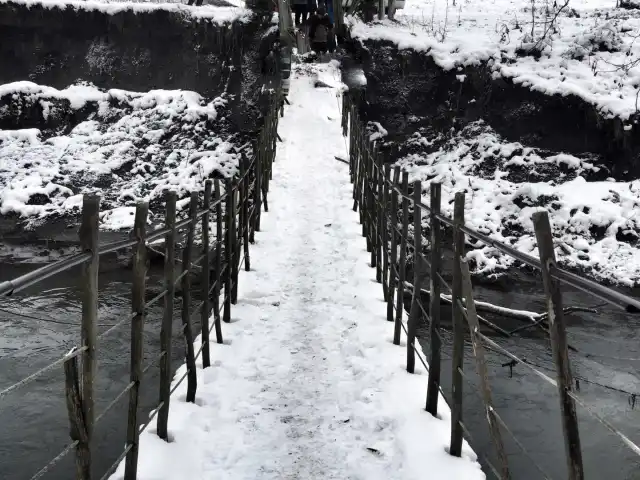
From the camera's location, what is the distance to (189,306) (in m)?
3.66

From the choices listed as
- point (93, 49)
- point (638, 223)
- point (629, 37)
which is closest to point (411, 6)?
point (629, 37)

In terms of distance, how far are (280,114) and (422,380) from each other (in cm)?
1179

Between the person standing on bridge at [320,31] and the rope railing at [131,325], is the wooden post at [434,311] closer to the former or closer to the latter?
the rope railing at [131,325]

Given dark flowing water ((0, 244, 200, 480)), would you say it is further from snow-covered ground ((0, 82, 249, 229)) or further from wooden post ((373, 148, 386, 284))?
snow-covered ground ((0, 82, 249, 229))

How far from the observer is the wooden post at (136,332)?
2.63 meters

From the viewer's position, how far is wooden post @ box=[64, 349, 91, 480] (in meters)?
1.95

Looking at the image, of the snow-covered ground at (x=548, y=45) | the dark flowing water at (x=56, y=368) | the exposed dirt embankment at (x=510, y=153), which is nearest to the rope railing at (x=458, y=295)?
the dark flowing water at (x=56, y=368)

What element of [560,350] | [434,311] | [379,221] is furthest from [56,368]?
[560,350]

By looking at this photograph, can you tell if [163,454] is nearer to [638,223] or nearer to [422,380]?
[422,380]

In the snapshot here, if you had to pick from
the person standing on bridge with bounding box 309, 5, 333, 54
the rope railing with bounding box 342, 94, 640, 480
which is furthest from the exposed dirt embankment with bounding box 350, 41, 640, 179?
the rope railing with bounding box 342, 94, 640, 480

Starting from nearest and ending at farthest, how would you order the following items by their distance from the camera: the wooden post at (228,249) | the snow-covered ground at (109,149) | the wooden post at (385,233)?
1. the wooden post at (228,249)
2. the wooden post at (385,233)
3. the snow-covered ground at (109,149)

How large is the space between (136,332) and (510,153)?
1161 centimetres

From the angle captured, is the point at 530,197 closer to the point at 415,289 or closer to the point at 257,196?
the point at 257,196

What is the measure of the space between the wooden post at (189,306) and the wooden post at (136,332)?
2.93 ft
